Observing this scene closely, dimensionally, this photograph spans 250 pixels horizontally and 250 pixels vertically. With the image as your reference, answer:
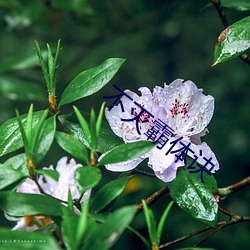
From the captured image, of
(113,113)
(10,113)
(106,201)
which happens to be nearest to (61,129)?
(113,113)

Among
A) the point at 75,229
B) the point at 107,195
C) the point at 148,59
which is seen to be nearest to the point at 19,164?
the point at 107,195

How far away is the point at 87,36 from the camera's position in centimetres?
271

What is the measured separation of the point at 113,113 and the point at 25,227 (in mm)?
267

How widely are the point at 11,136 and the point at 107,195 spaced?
0.24 m

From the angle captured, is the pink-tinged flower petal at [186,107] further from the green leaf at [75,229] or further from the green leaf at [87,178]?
the green leaf at [75,229]

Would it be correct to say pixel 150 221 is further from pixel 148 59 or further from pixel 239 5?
pixel 148 59

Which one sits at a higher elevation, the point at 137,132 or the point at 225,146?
the point at 137,132

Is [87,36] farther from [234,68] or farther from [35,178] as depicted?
[35,178]

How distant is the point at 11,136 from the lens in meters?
1.10

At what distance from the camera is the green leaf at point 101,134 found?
3.58ft

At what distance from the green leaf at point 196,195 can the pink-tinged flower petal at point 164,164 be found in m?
0.02

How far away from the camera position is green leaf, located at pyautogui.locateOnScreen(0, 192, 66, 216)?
2.97 feet

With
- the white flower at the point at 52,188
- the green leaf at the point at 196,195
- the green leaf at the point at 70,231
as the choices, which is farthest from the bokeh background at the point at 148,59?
the green leaf at the point at 70,231

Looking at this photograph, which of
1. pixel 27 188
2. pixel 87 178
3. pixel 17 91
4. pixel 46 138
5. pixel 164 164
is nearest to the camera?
pixel 87 178
